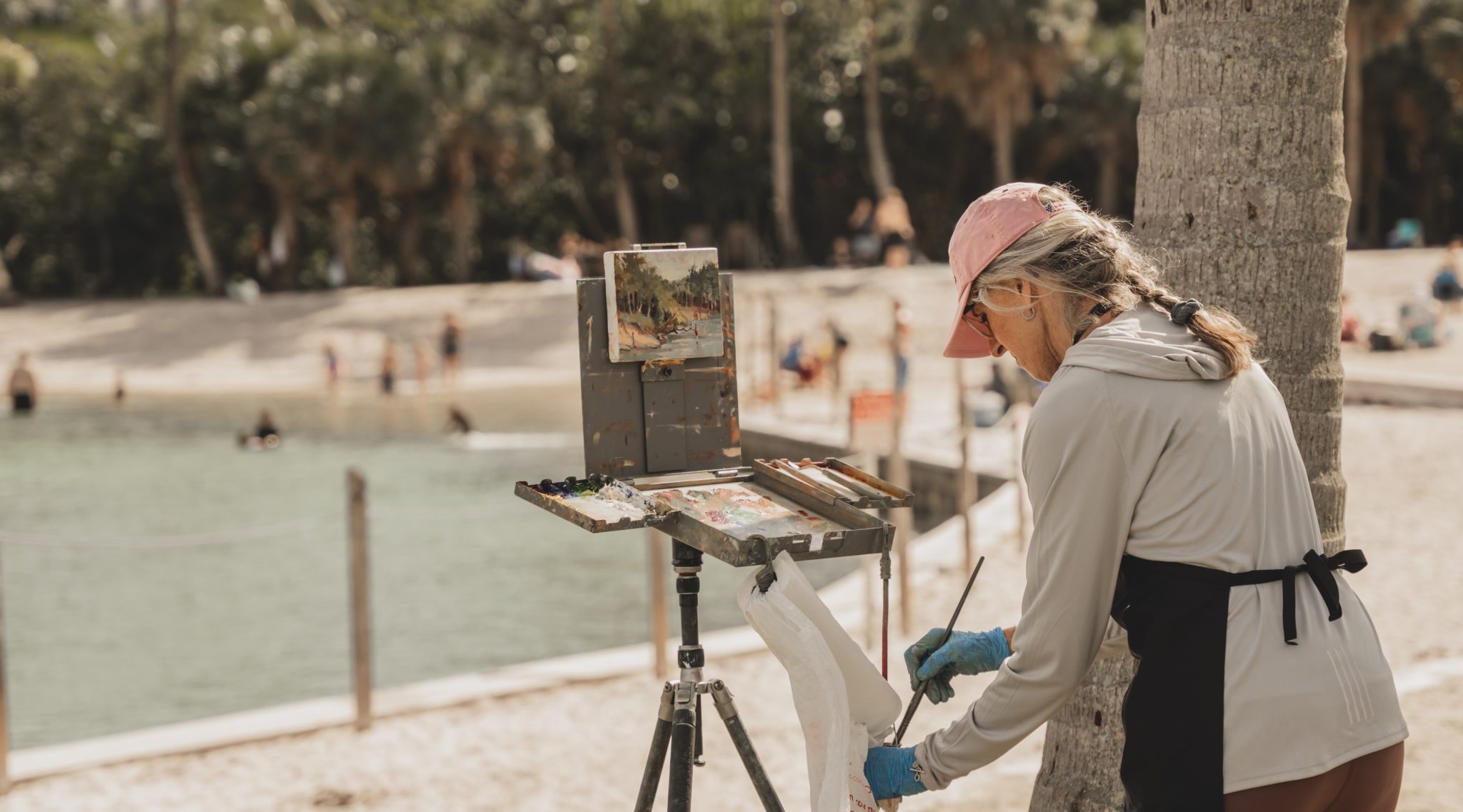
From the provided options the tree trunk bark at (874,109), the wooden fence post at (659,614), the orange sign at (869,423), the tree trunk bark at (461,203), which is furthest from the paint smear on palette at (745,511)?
the tree trunk bark at (461,203)

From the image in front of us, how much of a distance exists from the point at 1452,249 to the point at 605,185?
848 inches

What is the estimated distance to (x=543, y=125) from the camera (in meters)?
34.3

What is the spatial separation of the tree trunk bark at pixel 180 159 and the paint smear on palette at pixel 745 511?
31531 millimetres

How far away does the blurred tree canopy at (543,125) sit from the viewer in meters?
32.4

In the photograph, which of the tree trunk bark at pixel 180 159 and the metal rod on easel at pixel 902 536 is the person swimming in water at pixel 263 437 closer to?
the metal rod on easel at pixel 902 536

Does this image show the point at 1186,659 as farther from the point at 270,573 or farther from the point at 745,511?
the point at 270,573

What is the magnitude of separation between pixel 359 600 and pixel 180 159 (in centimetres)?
2829

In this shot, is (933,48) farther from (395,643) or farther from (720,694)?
(720,694)

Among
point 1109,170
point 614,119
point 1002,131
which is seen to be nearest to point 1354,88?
point 1109,170

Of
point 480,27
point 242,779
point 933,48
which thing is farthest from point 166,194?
point 242,779

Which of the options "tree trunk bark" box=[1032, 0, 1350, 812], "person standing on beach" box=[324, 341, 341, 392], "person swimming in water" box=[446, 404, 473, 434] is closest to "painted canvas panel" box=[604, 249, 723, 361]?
"tree trunk bark" box=[1032, 0, 1350, 812]

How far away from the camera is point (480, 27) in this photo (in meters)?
39.2

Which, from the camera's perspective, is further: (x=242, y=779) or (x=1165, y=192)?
(x=242, y=779)

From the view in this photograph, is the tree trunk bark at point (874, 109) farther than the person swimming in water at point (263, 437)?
Yes
